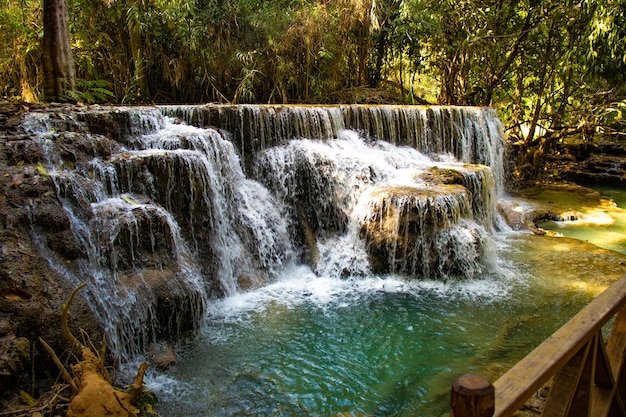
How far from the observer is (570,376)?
1.78m

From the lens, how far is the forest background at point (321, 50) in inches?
361

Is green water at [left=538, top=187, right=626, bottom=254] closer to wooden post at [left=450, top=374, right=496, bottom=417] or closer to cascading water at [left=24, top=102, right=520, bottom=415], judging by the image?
cascading water at [left=24, top=102, right=520, bottom=415]

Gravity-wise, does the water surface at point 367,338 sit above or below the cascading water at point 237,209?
below

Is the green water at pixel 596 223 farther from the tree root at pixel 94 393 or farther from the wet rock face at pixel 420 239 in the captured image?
the tree root at pixel 94 393

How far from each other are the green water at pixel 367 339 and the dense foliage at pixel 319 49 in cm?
321

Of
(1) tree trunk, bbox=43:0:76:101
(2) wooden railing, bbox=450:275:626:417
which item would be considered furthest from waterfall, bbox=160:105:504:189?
(2) wooden railing, bbox=450:275:626:417

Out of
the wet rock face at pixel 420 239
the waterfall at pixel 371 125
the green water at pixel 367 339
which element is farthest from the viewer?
the waterfall at pixel 371 125

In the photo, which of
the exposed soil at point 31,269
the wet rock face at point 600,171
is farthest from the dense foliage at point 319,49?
the exposed soil at point 31,269

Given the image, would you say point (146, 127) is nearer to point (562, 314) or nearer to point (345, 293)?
point (345, 293)

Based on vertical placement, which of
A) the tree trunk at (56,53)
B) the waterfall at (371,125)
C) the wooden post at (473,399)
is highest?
the tree trunk at (56,53)

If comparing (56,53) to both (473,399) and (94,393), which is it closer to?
(94,393)

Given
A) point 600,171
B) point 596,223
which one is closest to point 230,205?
point 596,223

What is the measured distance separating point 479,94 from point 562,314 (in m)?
11.2

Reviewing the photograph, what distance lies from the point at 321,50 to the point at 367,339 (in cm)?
867
